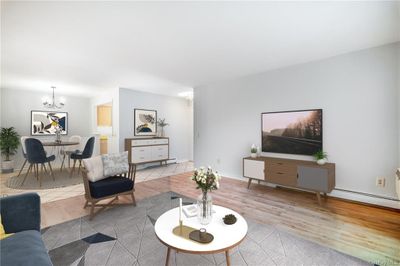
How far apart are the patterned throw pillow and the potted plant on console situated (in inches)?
168

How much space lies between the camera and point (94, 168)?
2865 mm

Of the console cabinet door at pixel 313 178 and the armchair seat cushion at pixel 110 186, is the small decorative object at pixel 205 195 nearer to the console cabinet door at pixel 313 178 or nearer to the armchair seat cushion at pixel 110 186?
the armchair seat cushion at pixel 110 186

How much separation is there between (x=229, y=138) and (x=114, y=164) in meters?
2.73

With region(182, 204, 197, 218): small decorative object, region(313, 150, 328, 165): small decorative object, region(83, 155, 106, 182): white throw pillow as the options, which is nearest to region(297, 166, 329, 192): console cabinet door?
region(313, 150, 328, 165): small decorative object

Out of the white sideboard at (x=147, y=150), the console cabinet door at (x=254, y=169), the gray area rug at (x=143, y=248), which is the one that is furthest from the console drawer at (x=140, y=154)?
the console cabinet door at (x=254, y=169)

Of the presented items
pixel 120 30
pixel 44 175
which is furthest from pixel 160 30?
pixel 44 175

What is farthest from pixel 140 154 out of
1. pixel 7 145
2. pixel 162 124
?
pixel 7 145

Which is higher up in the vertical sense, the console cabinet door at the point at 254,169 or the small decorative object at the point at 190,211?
the console cabinet door at the point at 254,169

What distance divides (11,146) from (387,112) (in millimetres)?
8392

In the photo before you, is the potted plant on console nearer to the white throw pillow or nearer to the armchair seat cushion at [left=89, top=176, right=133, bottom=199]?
the white throw pillow

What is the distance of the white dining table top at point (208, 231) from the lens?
1436 mm

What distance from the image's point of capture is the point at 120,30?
236 centimetres

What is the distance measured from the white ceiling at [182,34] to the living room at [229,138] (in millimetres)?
20

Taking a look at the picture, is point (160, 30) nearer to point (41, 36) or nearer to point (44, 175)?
point (41, 36)
